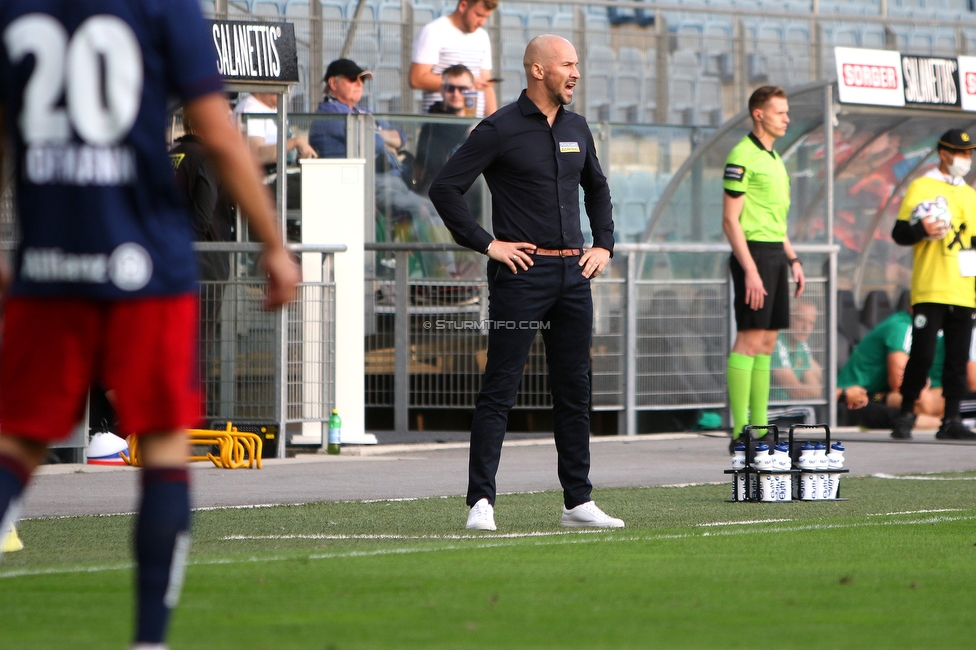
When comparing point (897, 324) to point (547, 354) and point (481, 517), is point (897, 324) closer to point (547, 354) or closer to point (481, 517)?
point (547, 354)

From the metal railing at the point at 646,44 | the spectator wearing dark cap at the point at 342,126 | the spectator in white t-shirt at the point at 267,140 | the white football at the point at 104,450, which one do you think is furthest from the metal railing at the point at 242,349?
the metal railing at the point at 646,44

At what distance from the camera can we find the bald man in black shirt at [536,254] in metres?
6.99

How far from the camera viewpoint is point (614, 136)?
16.5 m

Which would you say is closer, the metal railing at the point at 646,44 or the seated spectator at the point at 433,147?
the seated spectator at the point at 433,147

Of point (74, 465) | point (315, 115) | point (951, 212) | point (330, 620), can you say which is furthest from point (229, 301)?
point (330, 620)

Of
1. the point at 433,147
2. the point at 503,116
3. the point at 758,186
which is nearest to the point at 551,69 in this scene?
the point at 503,116

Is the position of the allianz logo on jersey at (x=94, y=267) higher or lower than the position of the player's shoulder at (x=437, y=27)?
lower

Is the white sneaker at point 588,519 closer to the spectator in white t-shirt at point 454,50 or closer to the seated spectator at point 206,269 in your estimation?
the seated spectator at point 206,269

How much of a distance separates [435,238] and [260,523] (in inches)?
311

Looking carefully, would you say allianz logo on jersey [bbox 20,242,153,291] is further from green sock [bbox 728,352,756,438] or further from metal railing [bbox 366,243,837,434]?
metal railing [bbox 366,243,837,434]

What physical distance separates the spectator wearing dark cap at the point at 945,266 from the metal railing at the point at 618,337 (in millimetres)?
1789

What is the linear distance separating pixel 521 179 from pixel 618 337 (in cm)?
735

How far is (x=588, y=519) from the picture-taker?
7.00 metres

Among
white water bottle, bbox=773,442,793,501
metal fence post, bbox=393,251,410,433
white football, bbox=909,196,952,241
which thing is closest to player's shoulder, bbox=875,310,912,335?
white football, bbox=909,196,952,241
